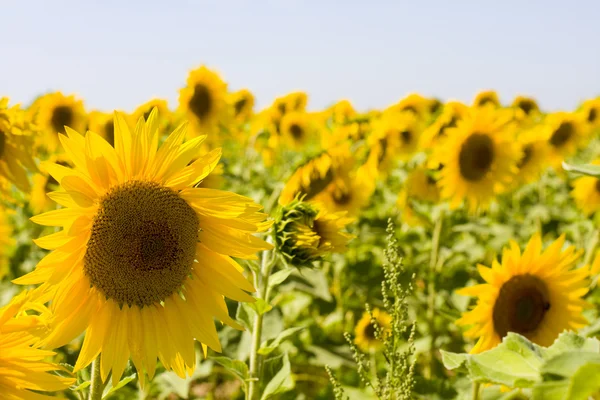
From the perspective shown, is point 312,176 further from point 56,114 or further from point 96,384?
point 56,114

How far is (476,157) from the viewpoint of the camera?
4031mm

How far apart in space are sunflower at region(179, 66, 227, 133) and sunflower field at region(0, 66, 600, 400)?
9 centimetres

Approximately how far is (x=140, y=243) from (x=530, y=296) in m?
1.45

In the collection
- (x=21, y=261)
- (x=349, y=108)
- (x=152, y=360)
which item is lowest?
(x=21, y=261)

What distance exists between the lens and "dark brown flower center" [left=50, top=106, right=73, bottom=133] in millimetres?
4875

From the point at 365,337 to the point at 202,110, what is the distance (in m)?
2.30

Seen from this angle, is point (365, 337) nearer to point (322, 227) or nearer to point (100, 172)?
point (322, 227)

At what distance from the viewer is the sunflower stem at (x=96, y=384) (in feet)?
4.47

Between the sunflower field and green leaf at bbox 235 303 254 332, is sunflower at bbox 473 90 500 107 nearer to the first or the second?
the sunflower field

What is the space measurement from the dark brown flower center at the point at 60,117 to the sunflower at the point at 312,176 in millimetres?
2639

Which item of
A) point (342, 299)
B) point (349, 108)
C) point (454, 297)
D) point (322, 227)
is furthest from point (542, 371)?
point (349, 108)

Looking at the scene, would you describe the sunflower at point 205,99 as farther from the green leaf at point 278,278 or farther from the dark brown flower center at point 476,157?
the green leaf at point 278,278

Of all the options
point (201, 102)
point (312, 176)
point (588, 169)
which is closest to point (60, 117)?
point (201, 102)

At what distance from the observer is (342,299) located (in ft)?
13.4
